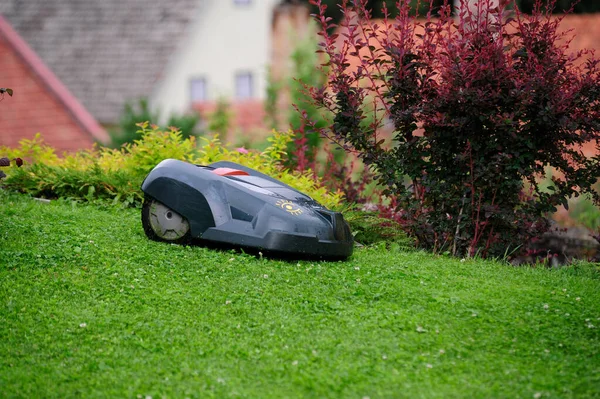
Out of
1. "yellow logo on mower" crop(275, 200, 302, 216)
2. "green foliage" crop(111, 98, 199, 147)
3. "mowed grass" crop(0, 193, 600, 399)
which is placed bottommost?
"mowed grass" crop(0, 193, 600, 399)

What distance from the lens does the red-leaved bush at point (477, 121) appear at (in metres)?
6.66

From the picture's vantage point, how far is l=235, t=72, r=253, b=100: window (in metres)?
25.1

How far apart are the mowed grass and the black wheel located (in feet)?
0.37

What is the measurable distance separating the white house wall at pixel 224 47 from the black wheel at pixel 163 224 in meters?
18.4

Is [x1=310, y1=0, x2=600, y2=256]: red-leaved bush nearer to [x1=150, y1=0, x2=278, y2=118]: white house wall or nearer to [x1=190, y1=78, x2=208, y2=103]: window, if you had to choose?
[x1=150, y1=0, x2=278, y2=118]: white house wall

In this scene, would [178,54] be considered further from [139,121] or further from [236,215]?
[236,215]

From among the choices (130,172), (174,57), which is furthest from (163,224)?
(174,57)

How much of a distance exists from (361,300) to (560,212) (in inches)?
365

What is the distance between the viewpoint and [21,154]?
29.8 ft

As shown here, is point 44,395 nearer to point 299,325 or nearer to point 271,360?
point 271,360

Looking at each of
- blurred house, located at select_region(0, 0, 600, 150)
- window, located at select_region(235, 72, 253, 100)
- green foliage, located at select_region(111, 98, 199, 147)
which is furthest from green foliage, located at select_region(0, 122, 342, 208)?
window, located at select_region(235, 72, 253, 100)

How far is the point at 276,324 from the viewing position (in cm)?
514

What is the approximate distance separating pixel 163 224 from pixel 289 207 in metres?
1.10

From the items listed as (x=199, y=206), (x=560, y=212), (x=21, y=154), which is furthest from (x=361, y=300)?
(x=560, y=212)
